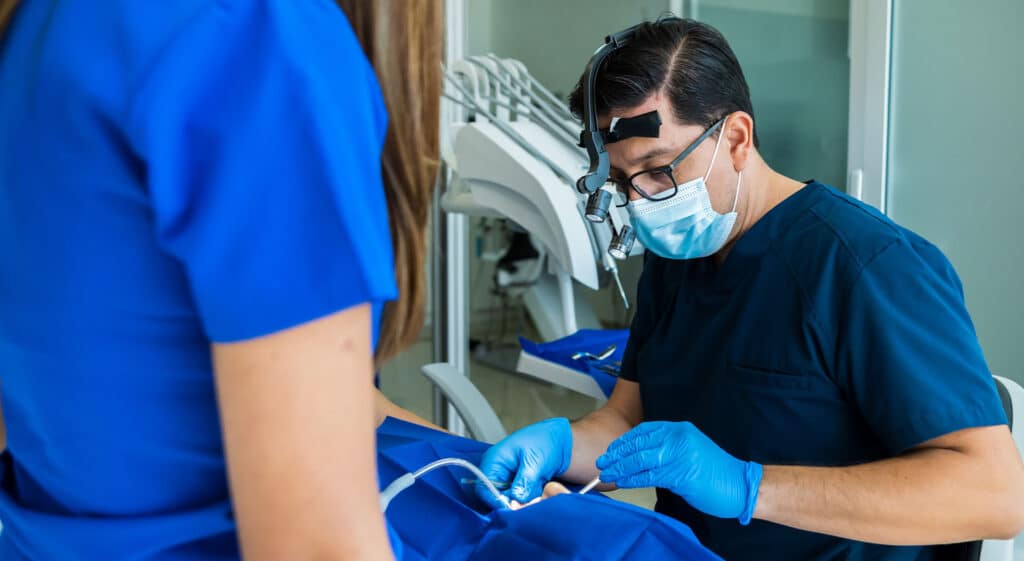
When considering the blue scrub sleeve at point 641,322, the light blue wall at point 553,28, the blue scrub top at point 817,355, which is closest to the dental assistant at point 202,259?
the blue scrub top at point 817,355

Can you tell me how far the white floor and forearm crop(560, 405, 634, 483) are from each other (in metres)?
1.71

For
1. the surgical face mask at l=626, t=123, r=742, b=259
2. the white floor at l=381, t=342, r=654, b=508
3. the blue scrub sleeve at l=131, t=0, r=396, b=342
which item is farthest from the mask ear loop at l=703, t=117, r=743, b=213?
the white floor at l=381, t=342, r=654, b=508

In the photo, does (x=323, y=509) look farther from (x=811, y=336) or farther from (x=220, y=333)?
(x=811, y=336)

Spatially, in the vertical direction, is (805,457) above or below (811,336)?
below

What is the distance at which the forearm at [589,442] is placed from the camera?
1.38m

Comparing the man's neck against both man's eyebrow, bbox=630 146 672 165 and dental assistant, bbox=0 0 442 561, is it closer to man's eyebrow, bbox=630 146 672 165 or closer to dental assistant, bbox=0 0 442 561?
man's eyebrow, bbox=630 146 672 165

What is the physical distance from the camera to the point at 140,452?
18.4 inches

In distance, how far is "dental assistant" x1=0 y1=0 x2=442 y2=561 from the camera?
0.40 meters

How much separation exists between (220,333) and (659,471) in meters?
0.77

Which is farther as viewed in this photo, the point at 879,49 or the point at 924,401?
the point at 879,49

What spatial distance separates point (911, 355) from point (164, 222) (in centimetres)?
89

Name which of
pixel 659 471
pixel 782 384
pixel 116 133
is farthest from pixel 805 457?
pixel 116 133

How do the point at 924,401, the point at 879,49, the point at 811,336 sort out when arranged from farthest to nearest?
1. the point at 879,49
2. the point at 811,336
3. the point at 924,401

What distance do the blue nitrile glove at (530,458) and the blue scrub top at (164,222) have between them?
0.66m
